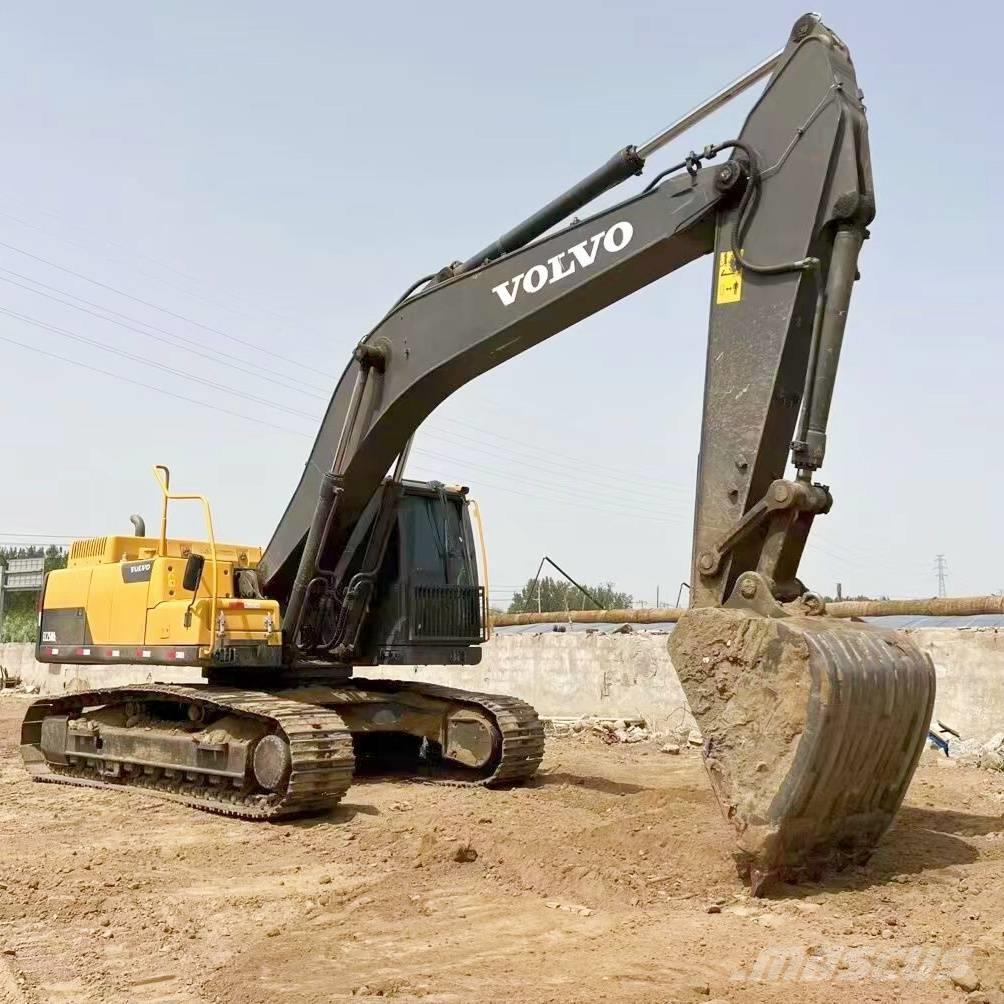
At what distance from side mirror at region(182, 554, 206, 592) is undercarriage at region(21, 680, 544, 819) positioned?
0.86 m

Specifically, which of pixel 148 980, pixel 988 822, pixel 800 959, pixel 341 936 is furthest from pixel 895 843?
pixel 148 980

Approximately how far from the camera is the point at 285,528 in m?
9.59

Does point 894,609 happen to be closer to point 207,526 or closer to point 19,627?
point 207,526

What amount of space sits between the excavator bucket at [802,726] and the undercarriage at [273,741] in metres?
3.50

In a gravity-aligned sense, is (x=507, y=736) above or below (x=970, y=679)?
below

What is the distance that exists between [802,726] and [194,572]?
5.63 metres

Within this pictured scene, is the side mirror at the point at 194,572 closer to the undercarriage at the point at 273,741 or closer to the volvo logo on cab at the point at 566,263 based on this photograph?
the undercarriage at the point at 273,741

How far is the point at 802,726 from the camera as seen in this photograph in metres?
5.08

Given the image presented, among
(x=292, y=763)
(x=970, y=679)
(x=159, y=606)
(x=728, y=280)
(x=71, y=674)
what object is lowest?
(x=71, y=674)

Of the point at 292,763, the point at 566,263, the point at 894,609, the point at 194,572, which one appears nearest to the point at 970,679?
the point at 894,609

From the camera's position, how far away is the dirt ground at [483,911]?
426cm

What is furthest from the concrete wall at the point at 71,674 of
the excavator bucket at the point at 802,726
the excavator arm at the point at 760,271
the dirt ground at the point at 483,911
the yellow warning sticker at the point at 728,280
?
the excavator bucket at the point at 802,726

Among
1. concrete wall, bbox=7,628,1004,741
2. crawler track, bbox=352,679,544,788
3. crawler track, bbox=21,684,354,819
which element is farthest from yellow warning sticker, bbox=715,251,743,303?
concrete wall, bbox=7,628,1004,741

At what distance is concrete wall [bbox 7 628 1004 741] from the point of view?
452 inches
